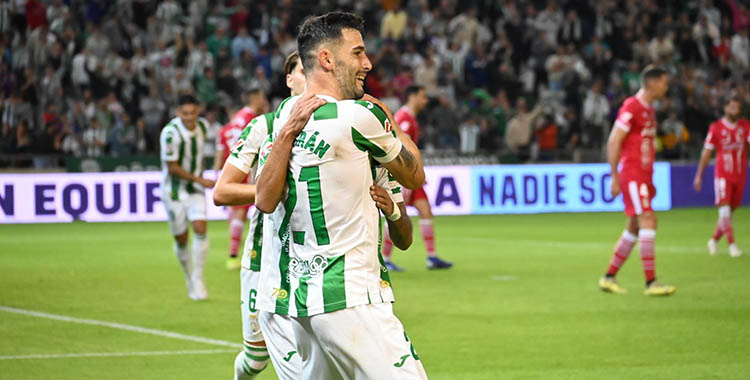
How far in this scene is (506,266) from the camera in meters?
15.3

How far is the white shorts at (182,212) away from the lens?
39.2ft

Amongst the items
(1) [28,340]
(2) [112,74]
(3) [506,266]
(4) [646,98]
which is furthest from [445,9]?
(1) [28,340]

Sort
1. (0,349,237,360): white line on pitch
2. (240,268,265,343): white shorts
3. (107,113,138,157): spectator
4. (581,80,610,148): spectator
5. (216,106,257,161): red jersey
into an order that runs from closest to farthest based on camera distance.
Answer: (240,268,265,343): white shorts < (0,349,237,360): white line on pitch < (216,106,257,161): red jersey < (107,113,138,157): spectator < (581,80,610,148): spectator

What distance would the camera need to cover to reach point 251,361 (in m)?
6.05

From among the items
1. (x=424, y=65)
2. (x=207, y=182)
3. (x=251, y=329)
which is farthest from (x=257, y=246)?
(x=424, y=65)

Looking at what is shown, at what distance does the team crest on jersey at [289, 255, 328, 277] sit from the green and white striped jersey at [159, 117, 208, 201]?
7.82 meters

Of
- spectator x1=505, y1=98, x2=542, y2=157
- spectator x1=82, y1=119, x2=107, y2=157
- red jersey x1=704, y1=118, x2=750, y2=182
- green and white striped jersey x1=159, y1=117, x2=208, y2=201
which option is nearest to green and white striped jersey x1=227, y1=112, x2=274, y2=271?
green and white striped jersey x1=159, y1=117, x2=208, y2=201

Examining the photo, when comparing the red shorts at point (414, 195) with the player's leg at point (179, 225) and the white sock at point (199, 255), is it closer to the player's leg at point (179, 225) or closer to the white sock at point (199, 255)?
the white sock at point (199, 255)

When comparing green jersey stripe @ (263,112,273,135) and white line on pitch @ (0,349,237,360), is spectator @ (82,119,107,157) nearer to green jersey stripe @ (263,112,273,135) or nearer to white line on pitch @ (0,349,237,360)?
white line on pitch @ (0,349,237,360)

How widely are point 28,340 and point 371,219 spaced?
245 inches

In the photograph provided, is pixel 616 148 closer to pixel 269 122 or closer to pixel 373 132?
pixel 269 122

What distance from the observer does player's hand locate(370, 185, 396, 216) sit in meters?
4.28

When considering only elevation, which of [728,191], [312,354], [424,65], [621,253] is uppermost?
[424,65]

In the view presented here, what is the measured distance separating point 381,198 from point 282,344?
3.34 ft
